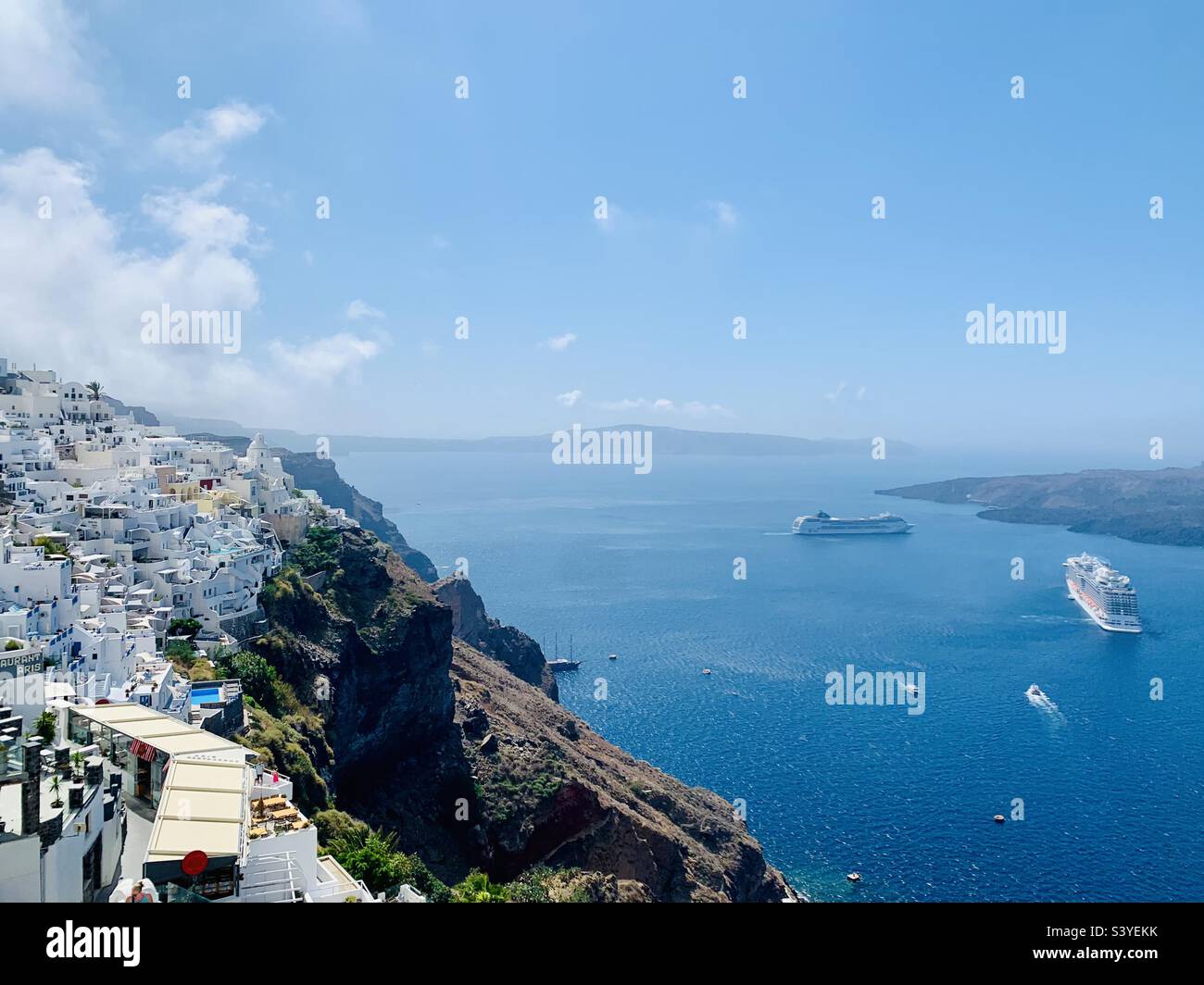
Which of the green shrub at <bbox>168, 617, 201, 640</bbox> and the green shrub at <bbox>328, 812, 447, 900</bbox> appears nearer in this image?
the green shrub at <bbox>328, 812, 447, 900</bbox>

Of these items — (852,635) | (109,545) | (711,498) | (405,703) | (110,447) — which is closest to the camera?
(109,545)

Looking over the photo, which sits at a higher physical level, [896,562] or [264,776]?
[264,776]

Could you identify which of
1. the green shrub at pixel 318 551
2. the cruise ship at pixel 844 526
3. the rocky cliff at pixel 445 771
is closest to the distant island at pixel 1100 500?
the cruise ship at pixel 844 526

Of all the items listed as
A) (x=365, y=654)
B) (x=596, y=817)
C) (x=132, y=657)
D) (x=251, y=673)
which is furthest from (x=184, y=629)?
(x=596, y=817)

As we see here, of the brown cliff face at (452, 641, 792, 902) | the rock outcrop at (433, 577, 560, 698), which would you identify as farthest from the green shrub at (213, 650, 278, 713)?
the rock outcrop at (433, 577, 560, 698)

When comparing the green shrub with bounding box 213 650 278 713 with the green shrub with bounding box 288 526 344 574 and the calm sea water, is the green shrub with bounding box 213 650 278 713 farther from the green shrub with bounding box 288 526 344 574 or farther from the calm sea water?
the calm sea water
